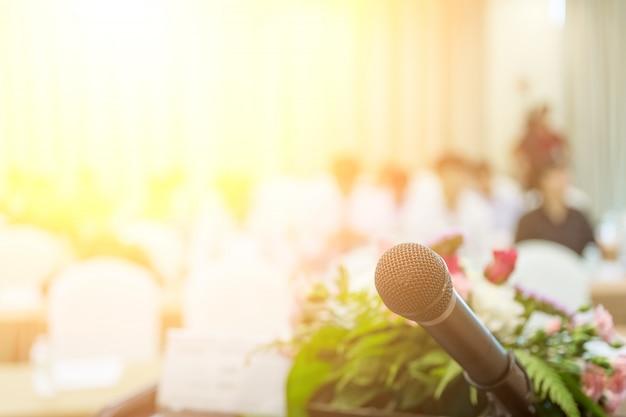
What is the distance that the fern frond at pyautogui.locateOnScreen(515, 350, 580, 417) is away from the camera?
35.0 inches

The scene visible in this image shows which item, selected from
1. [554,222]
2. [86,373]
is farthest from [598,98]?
[86,373]

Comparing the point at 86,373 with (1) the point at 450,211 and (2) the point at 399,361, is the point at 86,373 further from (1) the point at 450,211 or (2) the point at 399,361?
(1) the point at 450,211

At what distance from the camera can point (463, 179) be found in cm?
579

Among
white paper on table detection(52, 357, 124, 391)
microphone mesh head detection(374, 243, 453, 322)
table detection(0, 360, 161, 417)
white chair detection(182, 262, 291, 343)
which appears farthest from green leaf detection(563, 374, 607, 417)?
white chair detection(182, 262, 291, 343)

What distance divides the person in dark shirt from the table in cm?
301

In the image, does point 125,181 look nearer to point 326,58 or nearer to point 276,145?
point 276,145

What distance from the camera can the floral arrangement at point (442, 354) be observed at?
1002 millimetres

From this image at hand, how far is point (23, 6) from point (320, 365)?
7.53 metres

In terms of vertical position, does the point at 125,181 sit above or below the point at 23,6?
below

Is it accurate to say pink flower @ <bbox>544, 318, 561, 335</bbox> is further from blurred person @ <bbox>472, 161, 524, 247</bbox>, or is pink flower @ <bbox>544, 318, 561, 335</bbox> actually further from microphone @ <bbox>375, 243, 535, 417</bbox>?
blurred person @ <bbox>472, 161, 524, 247</bbox>

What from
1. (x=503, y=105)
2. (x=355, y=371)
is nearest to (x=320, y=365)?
(x=355, y=371)

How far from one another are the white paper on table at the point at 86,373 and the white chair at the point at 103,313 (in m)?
0.95

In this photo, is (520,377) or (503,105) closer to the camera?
(520,377)

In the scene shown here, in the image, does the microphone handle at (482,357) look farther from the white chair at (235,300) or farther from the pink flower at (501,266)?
the white chair at (235,300)
